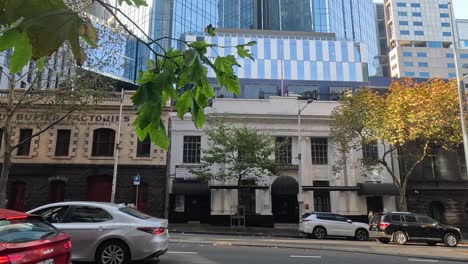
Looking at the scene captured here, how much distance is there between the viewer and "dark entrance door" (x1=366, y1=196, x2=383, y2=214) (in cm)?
3259

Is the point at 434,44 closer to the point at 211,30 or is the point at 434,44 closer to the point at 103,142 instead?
the point at 103,142

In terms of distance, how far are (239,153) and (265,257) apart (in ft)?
55.7

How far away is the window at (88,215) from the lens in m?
9.80

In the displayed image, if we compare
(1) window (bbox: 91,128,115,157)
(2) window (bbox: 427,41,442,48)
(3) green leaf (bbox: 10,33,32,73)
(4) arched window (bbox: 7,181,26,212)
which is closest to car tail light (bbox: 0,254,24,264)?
(3) green leaf (bbox: 10,33,32,73)

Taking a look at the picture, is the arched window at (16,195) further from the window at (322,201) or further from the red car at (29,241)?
the red car at (29,241)

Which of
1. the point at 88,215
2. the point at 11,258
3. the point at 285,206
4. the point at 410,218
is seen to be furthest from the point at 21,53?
the point at 285,206

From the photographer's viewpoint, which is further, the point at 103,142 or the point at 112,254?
the point at 103,142

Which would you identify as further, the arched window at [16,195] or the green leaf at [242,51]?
the arched window at [16,195]

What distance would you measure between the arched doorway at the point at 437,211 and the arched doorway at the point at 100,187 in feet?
80.9

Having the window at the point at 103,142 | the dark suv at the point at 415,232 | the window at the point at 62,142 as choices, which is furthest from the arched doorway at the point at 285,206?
the window at the point at 62,142

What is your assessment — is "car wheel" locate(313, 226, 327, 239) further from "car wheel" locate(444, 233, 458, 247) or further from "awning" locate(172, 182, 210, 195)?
"awning" locate(172, 182, 210, 195)

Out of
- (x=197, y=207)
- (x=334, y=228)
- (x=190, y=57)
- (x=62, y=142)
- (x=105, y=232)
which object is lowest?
(x=334, y=228)

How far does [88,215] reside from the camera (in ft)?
32.5

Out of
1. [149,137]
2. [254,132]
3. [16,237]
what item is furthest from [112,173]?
[149,137]
